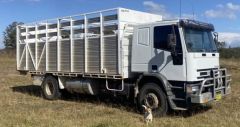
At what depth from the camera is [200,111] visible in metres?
12.5

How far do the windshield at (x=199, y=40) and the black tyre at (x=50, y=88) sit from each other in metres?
6.40

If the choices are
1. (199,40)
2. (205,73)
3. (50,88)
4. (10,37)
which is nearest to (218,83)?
(205,73)

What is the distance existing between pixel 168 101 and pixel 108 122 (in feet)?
7.29

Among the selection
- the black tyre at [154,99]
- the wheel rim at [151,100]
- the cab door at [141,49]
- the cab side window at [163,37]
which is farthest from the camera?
the cab door at [141,49]

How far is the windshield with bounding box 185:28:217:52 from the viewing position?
1136cm

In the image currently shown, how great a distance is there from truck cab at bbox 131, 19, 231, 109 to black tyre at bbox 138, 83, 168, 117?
0.50ft

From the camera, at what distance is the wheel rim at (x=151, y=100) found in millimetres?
11922

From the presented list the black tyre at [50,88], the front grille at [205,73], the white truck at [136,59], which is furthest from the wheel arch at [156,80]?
the black tyre at [50,88]

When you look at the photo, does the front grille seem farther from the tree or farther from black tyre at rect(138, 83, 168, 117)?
the tree

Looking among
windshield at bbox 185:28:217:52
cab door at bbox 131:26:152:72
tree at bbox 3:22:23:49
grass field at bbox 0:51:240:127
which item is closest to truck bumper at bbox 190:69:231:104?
grass field at bbox 0:51:240:127

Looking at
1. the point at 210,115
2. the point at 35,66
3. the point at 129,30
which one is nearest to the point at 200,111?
the point at 210,115

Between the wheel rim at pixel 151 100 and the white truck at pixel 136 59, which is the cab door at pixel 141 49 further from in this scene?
the wheel rim at pixel 151 100

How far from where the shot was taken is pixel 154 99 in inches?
470

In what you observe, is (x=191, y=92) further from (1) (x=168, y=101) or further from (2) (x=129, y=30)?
(2) (x=129, y=30)
